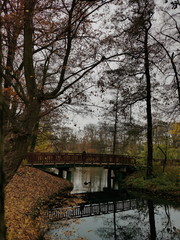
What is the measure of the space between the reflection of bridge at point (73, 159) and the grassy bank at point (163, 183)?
482cm

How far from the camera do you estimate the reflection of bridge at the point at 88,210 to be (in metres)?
9.67

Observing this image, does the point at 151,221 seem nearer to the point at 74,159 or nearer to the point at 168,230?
the point at 168,230

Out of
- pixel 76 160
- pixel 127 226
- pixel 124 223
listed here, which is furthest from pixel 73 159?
pixel 127 226

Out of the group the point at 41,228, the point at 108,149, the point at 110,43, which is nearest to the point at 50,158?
the point at 41,228

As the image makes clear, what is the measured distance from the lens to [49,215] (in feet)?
30.6

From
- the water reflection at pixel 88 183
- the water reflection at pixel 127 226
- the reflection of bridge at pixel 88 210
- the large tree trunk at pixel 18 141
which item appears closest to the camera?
the large tree trunk at pixel 18 141

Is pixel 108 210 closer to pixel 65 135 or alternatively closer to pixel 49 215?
pixel 49 215

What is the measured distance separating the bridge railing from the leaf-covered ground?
200 centimetres

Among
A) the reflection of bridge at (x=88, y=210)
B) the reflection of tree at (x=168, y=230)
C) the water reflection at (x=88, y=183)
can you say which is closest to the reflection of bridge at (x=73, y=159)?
the water reflection at (x=88, y=183)

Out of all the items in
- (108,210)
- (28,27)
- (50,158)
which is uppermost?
(28,27)

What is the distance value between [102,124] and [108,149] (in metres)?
12.6

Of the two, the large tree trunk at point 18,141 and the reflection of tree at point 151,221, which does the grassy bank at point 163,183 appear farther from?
the large tree trunk at point 18,141

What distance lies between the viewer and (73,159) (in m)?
21.1

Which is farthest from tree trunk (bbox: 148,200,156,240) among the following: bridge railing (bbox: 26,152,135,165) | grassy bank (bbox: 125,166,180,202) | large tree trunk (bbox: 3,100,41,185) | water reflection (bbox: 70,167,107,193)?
bridge railing (bbox: 26,152,135,165)
